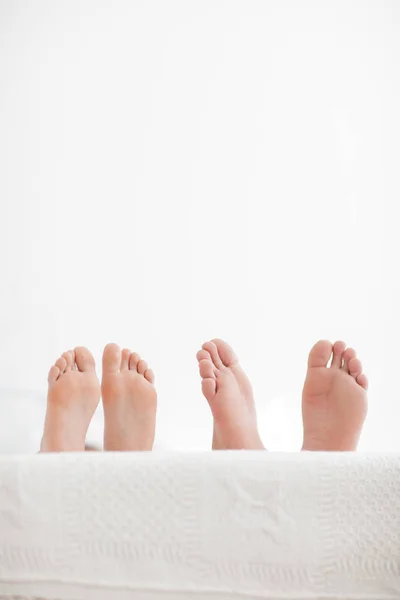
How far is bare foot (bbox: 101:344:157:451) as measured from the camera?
Result: 117 cm

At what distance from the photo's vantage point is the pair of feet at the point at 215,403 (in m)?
1.14

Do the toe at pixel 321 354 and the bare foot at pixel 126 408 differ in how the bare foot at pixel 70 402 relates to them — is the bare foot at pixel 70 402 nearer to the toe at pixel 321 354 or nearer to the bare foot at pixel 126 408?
the bare foot at pixel 126 408

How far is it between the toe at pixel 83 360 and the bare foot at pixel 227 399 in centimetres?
18

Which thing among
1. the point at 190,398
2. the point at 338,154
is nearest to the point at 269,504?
the point at 190,398

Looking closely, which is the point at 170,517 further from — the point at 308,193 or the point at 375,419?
the point at 308,193

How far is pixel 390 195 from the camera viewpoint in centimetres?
161

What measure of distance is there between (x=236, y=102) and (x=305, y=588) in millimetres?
1105

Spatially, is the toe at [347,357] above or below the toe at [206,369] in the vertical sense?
above

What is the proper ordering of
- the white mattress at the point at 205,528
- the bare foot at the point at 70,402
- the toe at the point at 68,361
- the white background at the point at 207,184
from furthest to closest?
the white background at the point at 207,184
the toe at the point at 68,361
the bare foot at the point at 70,402
the white mattress at the point at 205,528

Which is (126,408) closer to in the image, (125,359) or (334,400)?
(125,359)

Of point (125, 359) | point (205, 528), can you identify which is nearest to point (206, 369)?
point (125, 359)

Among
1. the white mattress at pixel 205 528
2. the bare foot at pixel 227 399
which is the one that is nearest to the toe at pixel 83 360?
the bare foot at pixel 227 399

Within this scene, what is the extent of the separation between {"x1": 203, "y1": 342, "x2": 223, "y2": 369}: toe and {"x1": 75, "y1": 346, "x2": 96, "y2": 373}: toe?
19cm

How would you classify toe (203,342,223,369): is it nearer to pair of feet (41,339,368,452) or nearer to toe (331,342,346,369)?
pair of feet (41,339,368,452)
